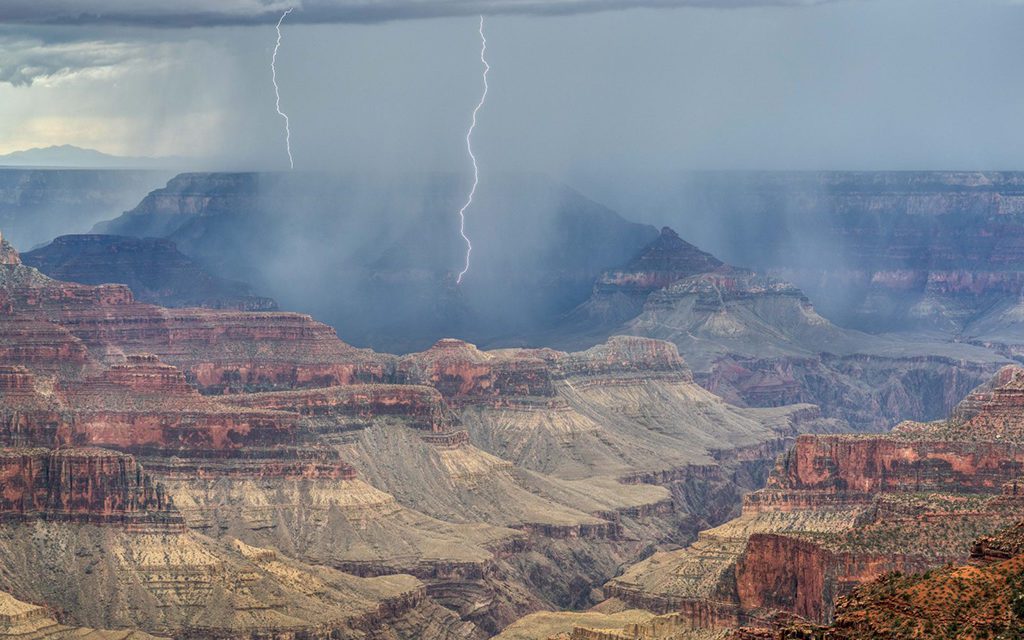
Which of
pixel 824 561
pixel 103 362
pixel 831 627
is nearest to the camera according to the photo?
pixel 831 627

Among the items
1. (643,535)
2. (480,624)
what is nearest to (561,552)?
(643,535)

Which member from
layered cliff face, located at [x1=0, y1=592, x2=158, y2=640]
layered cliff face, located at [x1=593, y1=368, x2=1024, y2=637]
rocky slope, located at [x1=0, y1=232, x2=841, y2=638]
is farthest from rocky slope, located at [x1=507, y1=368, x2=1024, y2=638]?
layered cliff face, located at [x1=0, y1=592, x2=158, y2=640]

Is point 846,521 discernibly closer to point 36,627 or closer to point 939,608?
point 36,627

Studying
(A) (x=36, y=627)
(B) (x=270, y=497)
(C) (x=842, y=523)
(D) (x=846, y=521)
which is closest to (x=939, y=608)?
(A) (x=36, y=627)

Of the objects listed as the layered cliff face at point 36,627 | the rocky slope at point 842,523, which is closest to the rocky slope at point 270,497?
the layered cliff face at point 36,627

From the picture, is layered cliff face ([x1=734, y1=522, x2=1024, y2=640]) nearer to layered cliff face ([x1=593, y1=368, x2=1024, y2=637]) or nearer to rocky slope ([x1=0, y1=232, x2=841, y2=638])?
layered cliff face ([x1=593, y1=368, x2=1024, y2=637])

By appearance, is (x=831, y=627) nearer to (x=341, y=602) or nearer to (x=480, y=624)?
(x=341, y=602)

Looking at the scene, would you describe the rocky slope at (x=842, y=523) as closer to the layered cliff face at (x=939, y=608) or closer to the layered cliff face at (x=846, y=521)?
the layered cliff face at (x=846, y=521)
